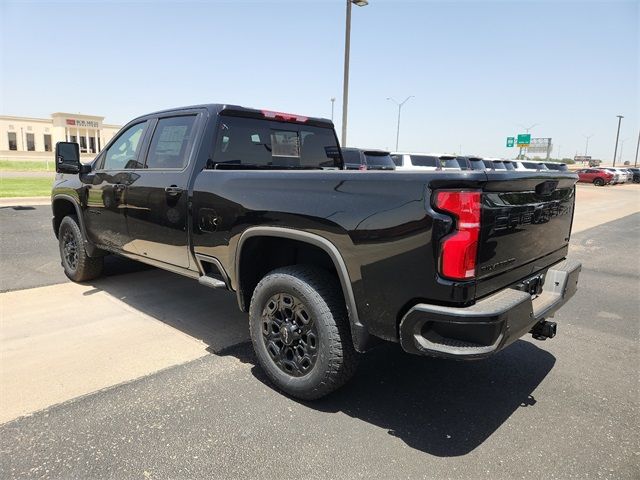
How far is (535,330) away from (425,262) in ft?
4.09

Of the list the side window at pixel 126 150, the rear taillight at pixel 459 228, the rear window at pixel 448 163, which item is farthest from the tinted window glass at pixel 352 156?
the rear taillight at pixel 459 228

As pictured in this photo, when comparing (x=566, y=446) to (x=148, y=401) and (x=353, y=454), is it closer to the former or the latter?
(x=353, y=454)

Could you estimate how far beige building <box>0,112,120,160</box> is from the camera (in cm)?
6450

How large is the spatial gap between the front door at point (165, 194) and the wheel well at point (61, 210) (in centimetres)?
180

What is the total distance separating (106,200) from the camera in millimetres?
4926

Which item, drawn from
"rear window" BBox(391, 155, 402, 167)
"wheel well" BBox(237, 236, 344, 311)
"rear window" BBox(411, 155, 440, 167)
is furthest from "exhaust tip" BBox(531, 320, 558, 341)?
"rear window" BBox(411, 155, 440, 167)

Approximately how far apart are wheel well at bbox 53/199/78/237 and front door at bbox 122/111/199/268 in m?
1.80

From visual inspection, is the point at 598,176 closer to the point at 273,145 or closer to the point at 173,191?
the point at 273,145

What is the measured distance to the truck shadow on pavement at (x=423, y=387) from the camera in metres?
2.89

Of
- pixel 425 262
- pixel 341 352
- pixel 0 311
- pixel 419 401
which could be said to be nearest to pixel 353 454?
pixel 341 352

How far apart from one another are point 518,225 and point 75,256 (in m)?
5.21

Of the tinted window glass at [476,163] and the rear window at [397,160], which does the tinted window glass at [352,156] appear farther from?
the tinted window glass at [476,163]

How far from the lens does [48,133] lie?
7219 cm

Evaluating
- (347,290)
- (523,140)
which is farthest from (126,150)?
(523,140)
